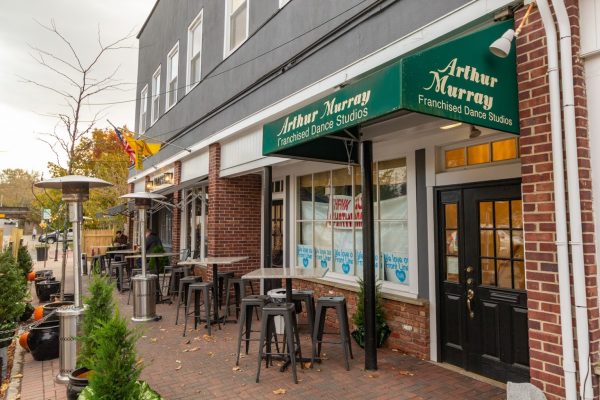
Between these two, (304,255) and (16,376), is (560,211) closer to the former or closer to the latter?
(304,255)

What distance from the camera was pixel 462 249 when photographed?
201 inches

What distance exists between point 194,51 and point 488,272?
10.1 meters

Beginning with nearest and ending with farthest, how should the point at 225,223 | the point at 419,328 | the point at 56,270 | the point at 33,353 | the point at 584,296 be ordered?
1. the point at 584,296
2. the point at 419,328
3. the point at 33,353
4. the point at 225,223
5. the point at 56,270

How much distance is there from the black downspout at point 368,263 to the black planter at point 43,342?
14.9ft

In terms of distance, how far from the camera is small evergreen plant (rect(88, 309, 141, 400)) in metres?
3.20

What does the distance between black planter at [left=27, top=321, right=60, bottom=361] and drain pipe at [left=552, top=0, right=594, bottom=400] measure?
21.3 feet

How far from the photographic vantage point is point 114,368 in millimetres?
3238

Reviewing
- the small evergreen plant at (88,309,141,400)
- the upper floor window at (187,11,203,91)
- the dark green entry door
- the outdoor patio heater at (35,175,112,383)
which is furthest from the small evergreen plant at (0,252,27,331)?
the upper floor window at (187,11,203,91)

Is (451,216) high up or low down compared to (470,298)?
up

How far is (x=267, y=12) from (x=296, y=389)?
21.5 ft

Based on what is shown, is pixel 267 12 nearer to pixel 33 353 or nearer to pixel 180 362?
pixel 180 362

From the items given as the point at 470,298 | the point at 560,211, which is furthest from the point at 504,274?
the point at 560,211

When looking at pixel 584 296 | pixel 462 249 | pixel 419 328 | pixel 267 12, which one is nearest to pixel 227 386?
pixel 419 328

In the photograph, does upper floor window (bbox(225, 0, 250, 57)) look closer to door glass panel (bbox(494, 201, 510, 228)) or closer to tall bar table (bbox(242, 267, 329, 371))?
tall bar table (bbox(242, 267, 329, 371))
